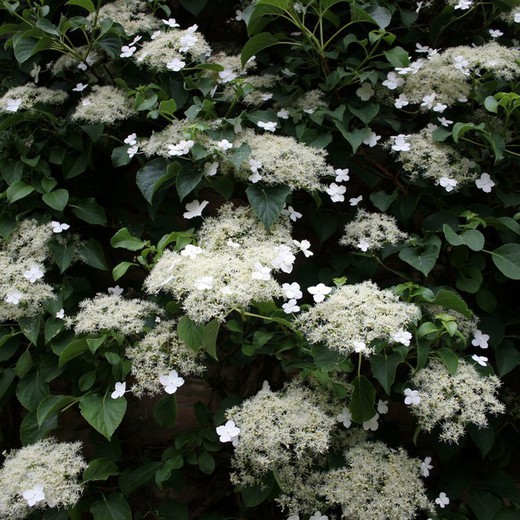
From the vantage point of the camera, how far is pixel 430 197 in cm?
189

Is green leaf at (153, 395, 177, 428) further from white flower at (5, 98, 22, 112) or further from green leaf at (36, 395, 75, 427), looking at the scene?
white flower at (5, 98, 22, 112)

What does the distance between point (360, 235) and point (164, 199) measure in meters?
0.65

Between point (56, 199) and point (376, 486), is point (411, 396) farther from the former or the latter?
point (56, 199)

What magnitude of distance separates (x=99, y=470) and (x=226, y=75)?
1272mm

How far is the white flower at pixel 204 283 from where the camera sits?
137 centimetres

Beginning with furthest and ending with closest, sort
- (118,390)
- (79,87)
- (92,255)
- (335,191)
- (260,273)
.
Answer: (79,87), (92,255), (335,191), (118,390), (260,273)

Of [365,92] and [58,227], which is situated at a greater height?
[365,92]

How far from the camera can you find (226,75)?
6.52ft

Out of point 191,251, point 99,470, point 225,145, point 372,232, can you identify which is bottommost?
point 99,470

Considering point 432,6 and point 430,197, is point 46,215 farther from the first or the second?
point 432,6

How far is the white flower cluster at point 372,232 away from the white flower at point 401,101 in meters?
0.38

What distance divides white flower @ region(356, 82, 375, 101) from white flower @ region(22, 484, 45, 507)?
4.86ft

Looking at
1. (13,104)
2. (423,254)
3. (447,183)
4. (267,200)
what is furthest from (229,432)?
(13,104)

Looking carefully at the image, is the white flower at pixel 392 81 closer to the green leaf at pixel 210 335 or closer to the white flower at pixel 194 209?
the white flower at pixel 194 209
